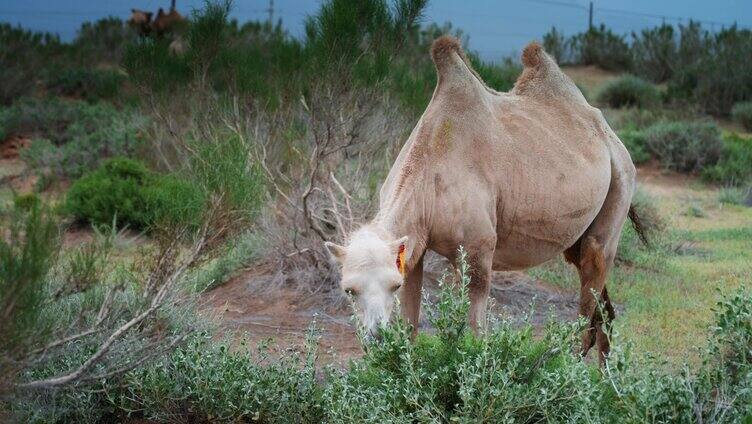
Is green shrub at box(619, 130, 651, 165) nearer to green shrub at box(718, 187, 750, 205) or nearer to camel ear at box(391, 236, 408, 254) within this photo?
green shrub at box(718, 187, 750, 205)

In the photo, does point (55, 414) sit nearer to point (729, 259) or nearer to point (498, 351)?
point (498, 351)

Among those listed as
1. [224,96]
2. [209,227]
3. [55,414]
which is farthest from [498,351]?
[224,96]

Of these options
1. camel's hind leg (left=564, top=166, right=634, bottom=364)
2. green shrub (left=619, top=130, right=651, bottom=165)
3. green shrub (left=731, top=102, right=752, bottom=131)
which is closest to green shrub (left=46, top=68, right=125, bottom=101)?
green shrub (left=619, top=130, right=651, bottom=165)

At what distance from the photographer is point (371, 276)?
4.69m

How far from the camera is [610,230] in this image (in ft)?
23.3

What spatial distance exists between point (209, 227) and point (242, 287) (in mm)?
4277

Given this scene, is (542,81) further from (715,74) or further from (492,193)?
(715,74)

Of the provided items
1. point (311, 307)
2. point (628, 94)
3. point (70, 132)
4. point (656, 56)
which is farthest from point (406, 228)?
point (656, 56)

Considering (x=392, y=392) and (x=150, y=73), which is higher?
(x=150, y=73)

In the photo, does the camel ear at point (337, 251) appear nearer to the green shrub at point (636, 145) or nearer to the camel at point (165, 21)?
the camel at point (165, 21)

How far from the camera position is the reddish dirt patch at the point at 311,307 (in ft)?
25.8

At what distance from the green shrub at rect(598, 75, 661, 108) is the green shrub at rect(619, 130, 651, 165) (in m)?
7.29

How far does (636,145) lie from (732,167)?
89.0 inches

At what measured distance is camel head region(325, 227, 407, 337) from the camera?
183 inches
